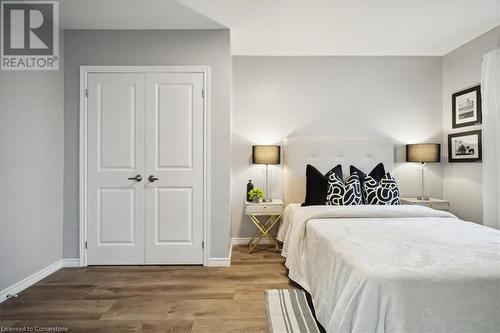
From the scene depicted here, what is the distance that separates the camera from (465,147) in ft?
11.1

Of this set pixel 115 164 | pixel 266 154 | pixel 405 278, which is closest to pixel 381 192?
pixel 266 154

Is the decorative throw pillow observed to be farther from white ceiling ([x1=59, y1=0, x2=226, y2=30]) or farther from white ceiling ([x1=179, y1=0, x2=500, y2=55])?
white ceiling ([x1=59, y1=0, x2=226, y2=30])

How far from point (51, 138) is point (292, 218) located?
2748mm

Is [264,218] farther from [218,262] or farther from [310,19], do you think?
[310,19]

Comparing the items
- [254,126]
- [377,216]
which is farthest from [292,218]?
[254,126]

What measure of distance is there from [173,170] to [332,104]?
2.37 metres

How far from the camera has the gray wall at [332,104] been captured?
3.76m

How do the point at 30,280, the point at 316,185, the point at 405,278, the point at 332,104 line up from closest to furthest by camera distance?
the point at 405,278
the point at 30,280
the point at 316,185
the point at 332,104

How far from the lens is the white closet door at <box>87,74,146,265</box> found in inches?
118

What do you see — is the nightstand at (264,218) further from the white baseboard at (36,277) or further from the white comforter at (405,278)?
the white baseboard at (36,277)

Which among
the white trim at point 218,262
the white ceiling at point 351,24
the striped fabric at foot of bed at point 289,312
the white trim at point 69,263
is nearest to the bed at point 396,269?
the striped fabric at foot of bed at point 289,312

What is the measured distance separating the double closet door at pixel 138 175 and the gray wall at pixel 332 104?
3.07ft

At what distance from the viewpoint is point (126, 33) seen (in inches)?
119

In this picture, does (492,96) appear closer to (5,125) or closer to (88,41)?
(88,41)
